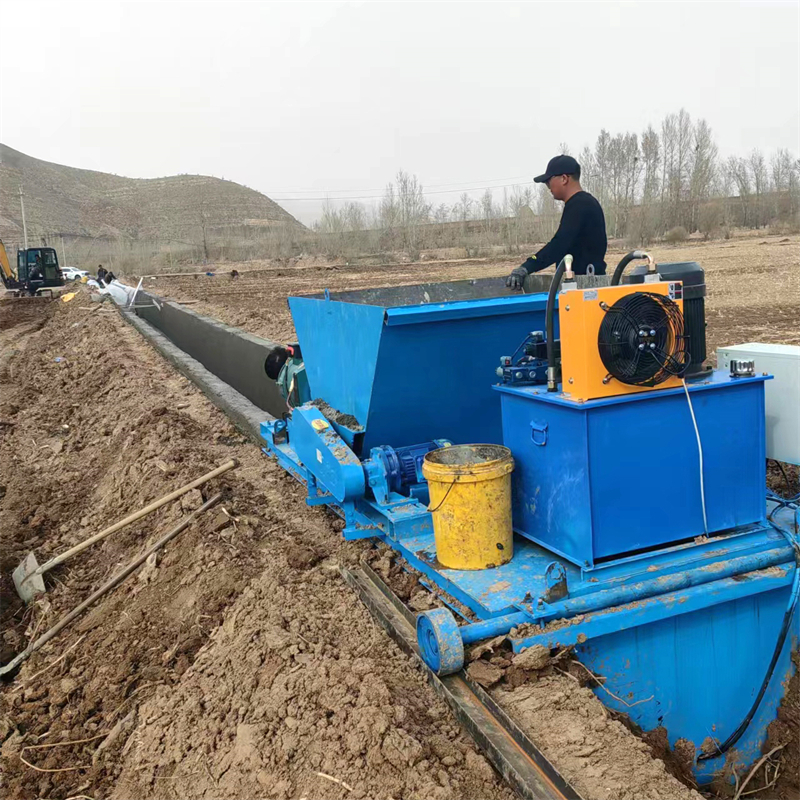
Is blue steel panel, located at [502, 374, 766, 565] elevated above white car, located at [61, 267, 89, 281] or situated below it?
below

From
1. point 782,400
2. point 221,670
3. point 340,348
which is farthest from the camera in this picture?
point 340,348

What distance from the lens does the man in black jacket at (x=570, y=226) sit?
4.42 metres

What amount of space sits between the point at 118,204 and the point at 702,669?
339 ft

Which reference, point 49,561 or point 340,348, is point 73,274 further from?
point 340,348

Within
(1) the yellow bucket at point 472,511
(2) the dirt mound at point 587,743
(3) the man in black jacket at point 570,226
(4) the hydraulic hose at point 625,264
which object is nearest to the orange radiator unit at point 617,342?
(4) the hydraulic hose at point 625,264

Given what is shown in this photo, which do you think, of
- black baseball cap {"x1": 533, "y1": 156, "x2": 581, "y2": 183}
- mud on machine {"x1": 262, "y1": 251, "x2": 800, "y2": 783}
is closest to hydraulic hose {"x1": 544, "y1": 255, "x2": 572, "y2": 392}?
mud on machine {"x1": 262, "y1": 251, "x2": 800, "y2": 783}

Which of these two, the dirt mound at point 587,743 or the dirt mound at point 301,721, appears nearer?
the dirt mound at point 587,743

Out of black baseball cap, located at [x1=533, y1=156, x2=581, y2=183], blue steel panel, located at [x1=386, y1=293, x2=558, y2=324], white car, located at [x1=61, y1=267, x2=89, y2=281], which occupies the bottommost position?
blue steel panel, located at [x1=386, y1=293, x2=558, y2=324]

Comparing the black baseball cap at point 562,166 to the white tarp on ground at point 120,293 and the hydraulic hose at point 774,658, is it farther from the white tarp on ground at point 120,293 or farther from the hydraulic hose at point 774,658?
the white tarp on ground at point 120,293

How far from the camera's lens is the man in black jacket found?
442cm

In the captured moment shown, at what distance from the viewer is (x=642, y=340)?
3.31 metres

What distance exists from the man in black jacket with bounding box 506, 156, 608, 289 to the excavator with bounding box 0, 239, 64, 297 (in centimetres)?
3056

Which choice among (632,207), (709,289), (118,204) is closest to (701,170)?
(632,207)

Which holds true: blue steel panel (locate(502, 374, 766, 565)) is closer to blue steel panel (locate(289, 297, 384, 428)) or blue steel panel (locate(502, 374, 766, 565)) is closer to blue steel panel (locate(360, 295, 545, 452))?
blue steel panel (locate(360, 295, 545, 452))
